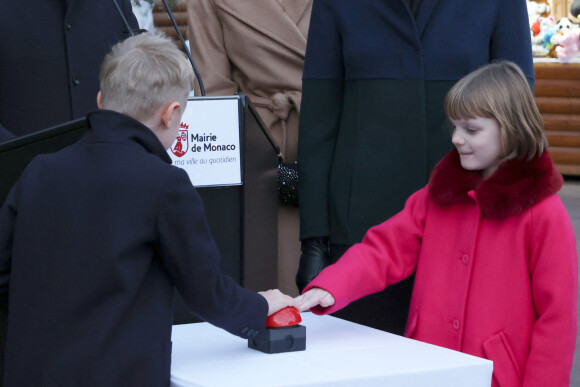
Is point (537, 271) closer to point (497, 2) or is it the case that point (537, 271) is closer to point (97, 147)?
point (497, 2)

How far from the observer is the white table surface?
1.53m

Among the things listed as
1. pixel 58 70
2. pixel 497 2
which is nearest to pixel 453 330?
pixel 497 2

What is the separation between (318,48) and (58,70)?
0.74 metres

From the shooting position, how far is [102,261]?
4.97 ft

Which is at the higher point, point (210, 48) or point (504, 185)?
point (210, 48)

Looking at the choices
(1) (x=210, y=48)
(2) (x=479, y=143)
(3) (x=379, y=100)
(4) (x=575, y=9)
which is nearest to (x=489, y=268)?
(2) (x=479, y=143)

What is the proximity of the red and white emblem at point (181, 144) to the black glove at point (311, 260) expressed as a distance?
0.46 meters

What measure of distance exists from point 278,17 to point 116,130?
1.25 metres

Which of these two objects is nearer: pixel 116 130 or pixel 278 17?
pixel 116 130

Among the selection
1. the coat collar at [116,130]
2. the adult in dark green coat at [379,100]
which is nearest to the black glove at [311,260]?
the adult in dark green coat at [379,100]

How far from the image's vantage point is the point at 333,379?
1.51m

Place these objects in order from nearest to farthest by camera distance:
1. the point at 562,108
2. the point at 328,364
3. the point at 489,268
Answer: the point at 328,364
the point at 489,268
the point at 562,108

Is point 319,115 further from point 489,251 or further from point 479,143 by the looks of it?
point 489,251

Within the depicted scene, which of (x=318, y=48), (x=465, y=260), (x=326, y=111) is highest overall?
(x=318, y=48)
